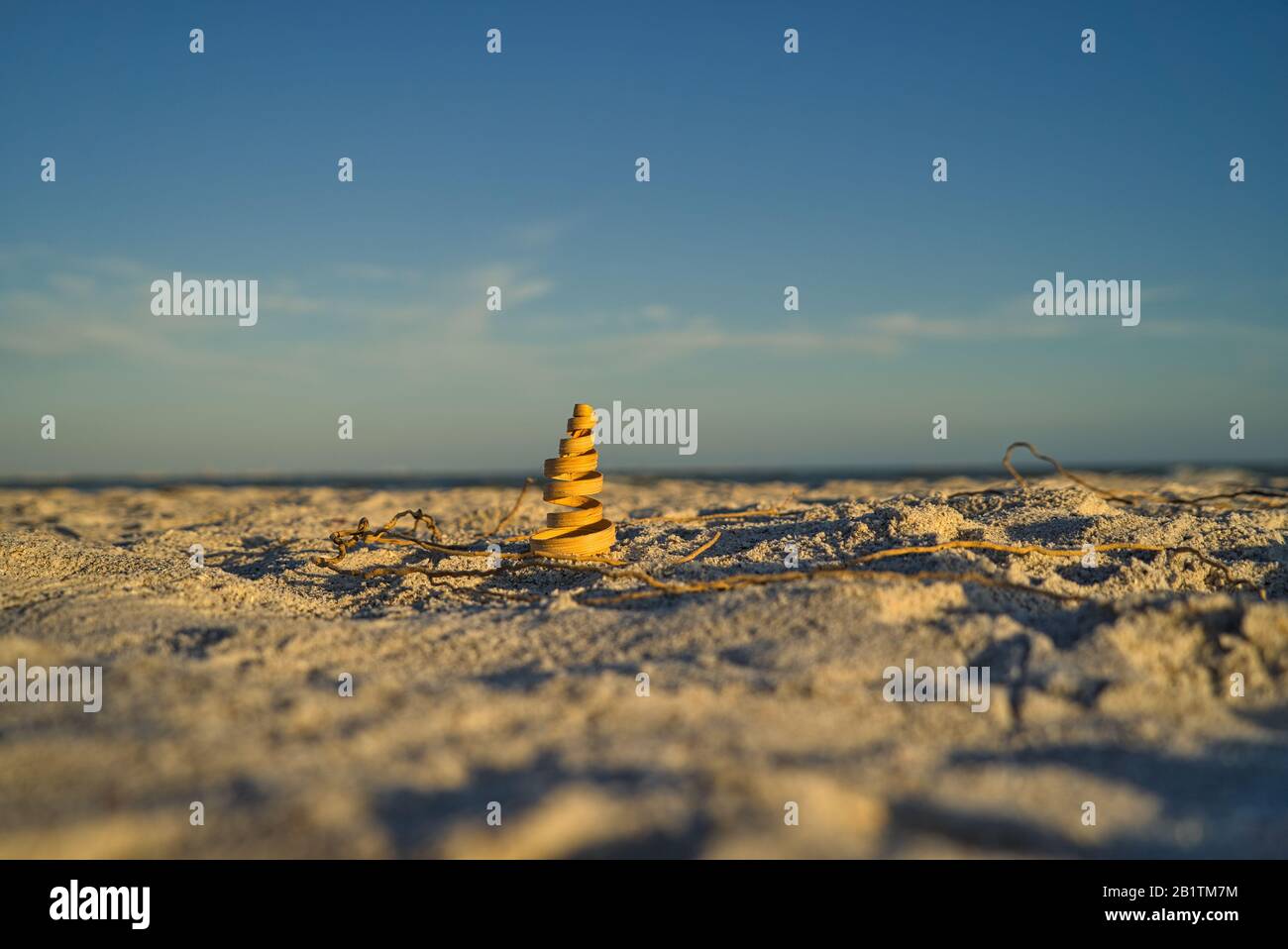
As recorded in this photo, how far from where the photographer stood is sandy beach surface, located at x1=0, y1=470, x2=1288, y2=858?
4.01 feet

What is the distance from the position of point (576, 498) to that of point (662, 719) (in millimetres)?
1631

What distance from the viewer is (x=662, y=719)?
1523 mm

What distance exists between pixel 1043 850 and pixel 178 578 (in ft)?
9.24

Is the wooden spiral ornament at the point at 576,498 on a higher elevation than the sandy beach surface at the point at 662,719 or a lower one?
higher

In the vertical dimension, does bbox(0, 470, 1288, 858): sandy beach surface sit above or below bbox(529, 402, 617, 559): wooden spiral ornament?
below

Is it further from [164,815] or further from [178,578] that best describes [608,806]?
[178,578]

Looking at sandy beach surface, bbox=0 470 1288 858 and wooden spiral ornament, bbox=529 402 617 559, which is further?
wooden spiral ornament, bbox=529 402 617 559

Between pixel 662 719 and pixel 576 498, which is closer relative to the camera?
pixel 662 719

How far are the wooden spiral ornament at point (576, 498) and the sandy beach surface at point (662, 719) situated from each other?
24cm

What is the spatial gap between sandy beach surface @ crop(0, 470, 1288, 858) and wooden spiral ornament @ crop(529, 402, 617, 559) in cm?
24

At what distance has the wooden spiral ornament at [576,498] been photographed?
2977mm

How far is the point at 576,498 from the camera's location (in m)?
3.08

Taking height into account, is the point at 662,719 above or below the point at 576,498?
below

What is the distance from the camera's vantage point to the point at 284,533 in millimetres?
4387
